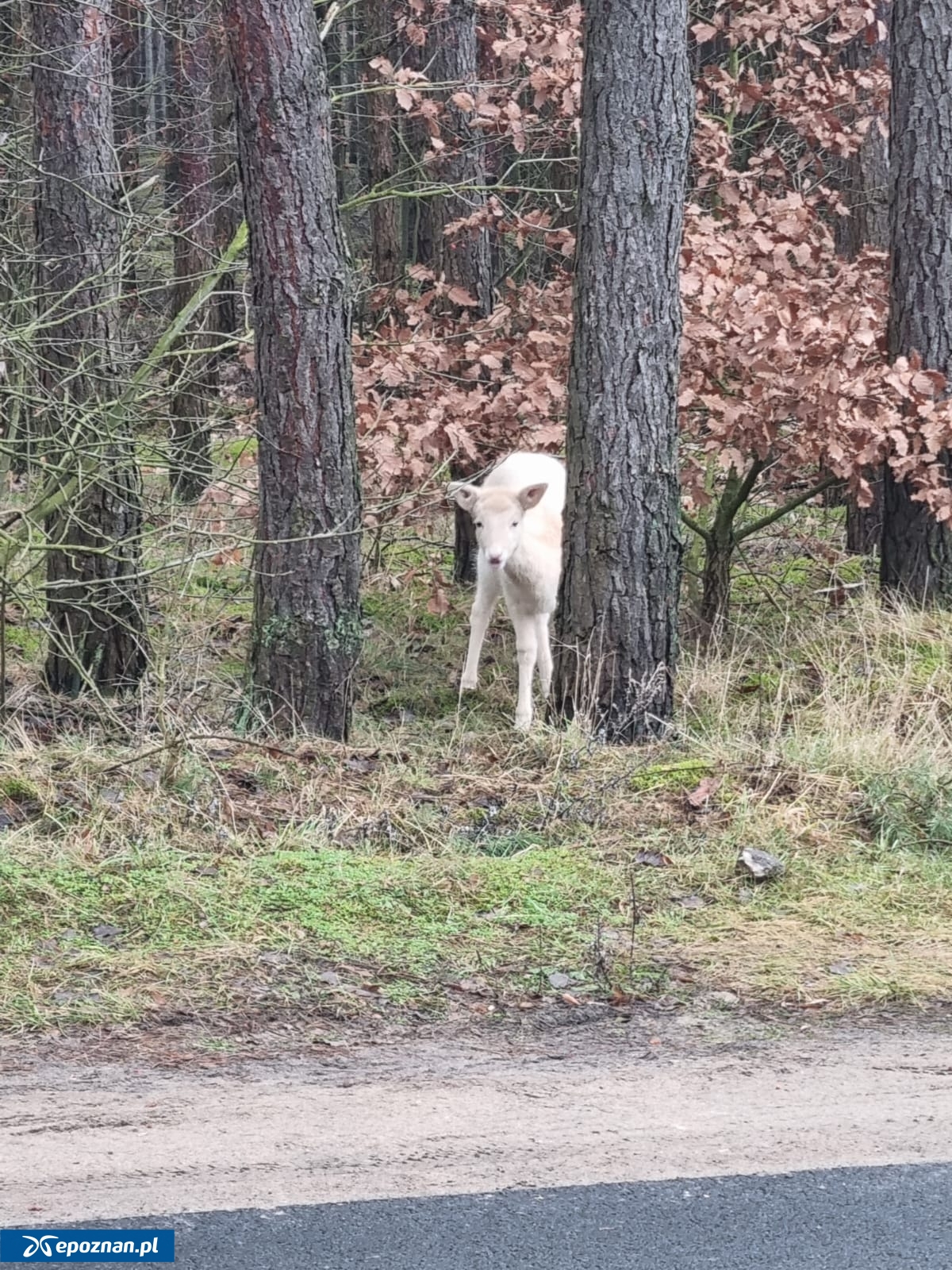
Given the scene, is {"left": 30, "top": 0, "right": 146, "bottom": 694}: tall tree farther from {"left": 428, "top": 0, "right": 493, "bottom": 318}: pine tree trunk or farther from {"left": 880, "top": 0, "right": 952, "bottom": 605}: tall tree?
{"left": 880, "top": 0, "right": 952, "bottom": 605}: tall tree

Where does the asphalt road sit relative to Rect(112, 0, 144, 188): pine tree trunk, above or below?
below

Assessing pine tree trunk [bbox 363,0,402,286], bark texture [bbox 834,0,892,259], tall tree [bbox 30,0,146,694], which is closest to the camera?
tall tree [bbox 30,0,146,694]

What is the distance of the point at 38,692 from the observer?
10102mm

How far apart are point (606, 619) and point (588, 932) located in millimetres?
3047

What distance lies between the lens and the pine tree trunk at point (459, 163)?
13.2 meters

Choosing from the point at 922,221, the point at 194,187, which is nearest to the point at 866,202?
the point at 922,221

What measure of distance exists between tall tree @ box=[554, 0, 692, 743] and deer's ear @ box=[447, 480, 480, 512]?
39.8 inches

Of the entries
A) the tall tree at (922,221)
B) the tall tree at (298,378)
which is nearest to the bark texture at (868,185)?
the tall tree at (922,221)

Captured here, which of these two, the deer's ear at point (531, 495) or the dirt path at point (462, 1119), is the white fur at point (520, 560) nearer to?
the deer's ear at point (531, 495)

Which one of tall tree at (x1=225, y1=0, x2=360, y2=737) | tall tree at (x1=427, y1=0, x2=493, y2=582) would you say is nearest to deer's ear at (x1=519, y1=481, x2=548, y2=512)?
tall tree at (x1=225, y1=0, x2=360, y2=737)

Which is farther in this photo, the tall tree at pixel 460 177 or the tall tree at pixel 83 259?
the tall tree at pixel 460 177

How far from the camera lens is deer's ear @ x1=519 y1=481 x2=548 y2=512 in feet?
31.2

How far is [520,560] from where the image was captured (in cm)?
987

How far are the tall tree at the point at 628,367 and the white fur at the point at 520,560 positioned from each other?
0.72 m
